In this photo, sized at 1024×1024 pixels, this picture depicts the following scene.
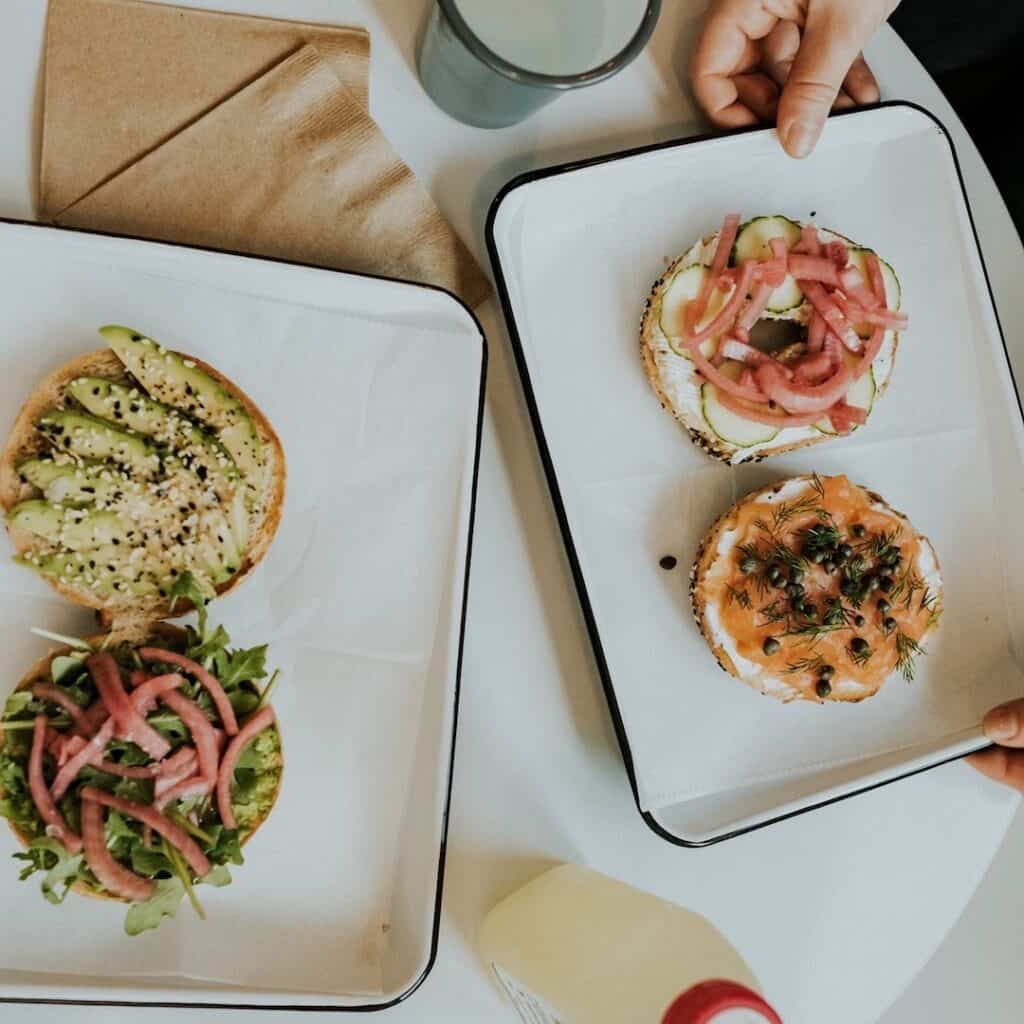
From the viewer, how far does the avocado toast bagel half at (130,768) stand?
1399 mm

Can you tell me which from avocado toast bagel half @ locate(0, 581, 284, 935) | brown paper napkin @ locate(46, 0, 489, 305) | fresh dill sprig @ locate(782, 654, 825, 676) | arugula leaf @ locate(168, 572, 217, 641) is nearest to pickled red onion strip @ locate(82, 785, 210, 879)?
avocado toast bagel half @ locate(0, 581, 284, 935)

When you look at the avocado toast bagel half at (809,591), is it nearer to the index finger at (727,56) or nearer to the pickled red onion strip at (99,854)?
the index finger at (727,56)

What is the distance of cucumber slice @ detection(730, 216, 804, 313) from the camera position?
1.71 m

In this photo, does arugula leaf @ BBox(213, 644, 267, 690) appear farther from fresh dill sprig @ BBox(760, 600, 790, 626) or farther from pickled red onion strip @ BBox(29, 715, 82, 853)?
fresh dill sprig @ BBox(760, 600, 790, 626)

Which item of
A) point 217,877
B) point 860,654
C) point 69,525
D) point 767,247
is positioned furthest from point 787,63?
point 217,877

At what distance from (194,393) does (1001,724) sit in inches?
55.1

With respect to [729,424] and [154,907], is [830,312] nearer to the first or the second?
[729,424]

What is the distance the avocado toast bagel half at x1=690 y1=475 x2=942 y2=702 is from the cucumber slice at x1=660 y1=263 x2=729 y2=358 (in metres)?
0.28

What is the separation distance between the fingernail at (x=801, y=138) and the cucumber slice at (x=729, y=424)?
1.41 ft

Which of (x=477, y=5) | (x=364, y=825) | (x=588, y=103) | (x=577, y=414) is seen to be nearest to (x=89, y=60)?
(x=477, y=5)

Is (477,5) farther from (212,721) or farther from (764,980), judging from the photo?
(764,980)

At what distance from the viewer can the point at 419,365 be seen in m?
1.66

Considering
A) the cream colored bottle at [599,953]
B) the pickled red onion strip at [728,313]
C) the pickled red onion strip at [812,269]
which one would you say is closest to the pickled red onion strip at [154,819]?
the cream colored bottle at [599,953]

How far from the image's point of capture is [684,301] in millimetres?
1688
